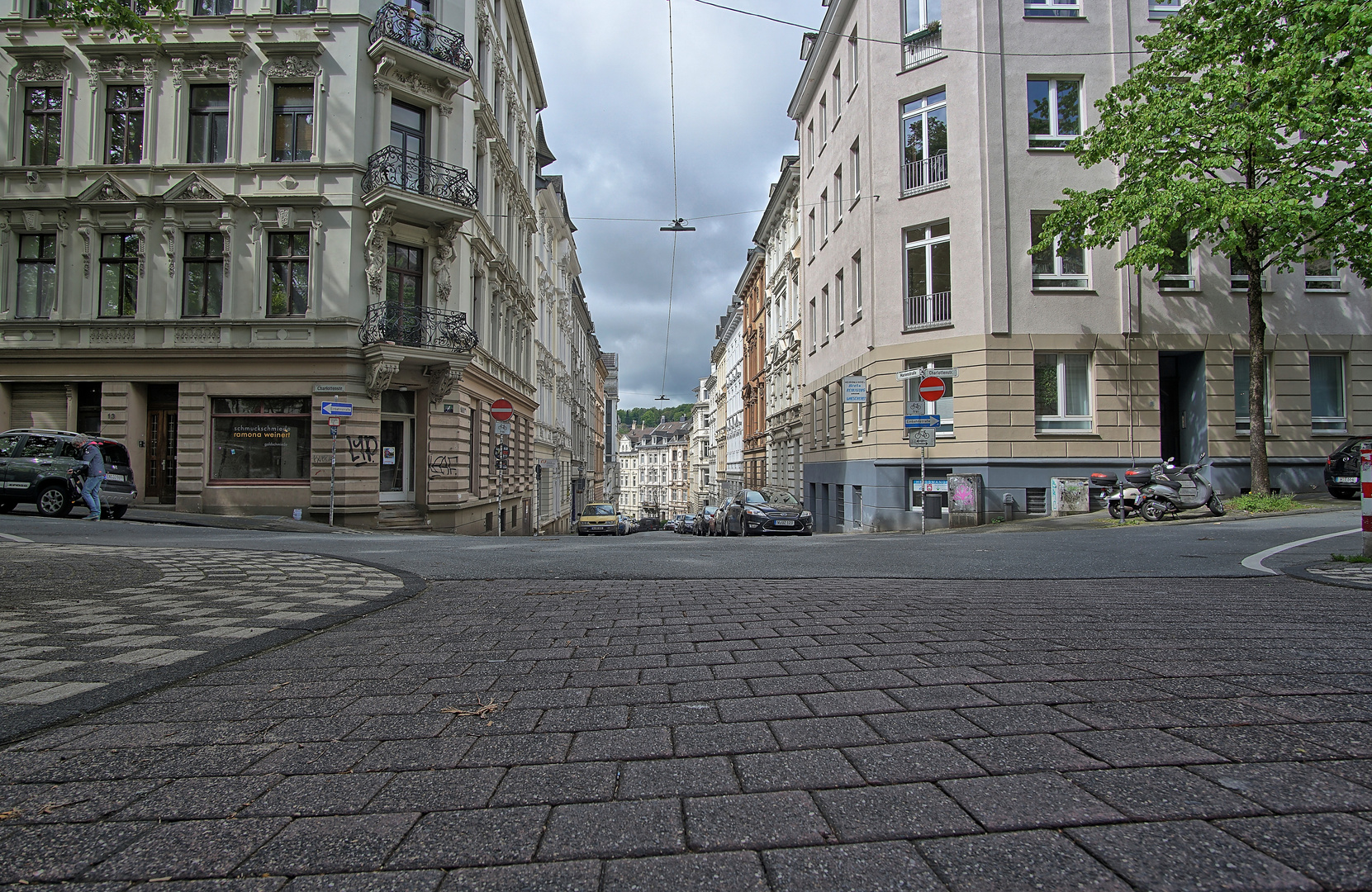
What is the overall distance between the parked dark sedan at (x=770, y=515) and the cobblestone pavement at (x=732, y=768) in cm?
1385

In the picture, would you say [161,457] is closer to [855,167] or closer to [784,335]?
[855,167]

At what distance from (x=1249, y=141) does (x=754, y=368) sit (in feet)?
112

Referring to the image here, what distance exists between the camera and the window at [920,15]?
65.5ft

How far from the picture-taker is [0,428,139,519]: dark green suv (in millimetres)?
15719

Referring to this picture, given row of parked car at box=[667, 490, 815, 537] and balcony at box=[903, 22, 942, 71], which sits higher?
balcony at box=[903, 22, 942, 71]

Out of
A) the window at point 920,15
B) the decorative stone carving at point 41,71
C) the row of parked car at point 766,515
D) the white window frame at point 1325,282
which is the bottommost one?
the row of parked car at point 766,515

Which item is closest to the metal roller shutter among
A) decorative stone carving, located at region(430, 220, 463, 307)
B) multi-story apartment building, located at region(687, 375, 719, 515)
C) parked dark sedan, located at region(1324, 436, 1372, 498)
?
decorative stone carving, located at region(430, 220, 463, 307)

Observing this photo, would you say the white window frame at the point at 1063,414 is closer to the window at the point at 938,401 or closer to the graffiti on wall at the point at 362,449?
the window at the point at 938,401

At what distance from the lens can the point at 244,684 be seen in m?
3.41

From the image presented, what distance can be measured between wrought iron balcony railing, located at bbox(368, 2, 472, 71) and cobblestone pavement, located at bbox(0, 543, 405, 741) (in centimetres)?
1586

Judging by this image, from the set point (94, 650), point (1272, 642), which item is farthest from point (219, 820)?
point (1272, 642)

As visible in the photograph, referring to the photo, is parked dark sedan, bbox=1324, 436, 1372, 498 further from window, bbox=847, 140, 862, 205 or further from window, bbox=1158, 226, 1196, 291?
window, bbox=847, 140, 862, 205

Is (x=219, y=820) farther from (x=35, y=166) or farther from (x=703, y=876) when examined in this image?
(x=35, y=166)

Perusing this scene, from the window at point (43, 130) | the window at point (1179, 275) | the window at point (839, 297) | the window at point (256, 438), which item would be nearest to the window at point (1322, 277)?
the window at point (1179, 275)
